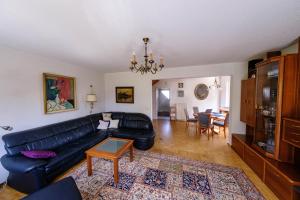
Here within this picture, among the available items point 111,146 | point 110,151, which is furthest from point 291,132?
point 111,146

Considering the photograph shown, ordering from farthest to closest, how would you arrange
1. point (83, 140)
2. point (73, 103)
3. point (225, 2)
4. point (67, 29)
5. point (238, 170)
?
1. point (73, 103)
2. point (83, 140)
3. point (238, 170)
4. point (67, 29)
5. point (225, 2)

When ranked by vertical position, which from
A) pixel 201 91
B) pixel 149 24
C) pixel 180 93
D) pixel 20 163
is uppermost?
pixel 149 24

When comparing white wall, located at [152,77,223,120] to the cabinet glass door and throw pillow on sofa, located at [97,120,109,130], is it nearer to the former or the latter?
the cabinet glass door

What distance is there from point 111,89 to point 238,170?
4417 millimetres

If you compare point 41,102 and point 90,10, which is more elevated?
point 90,10

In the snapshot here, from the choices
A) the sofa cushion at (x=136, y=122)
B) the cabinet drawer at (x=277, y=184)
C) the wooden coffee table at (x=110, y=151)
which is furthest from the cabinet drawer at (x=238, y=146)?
the wooden coffee table at (x=110, y=151)

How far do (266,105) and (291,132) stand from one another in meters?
0.69

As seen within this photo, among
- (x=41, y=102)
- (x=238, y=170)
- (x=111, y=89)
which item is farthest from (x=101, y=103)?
(x=238, y=170)

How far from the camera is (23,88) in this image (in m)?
2.44

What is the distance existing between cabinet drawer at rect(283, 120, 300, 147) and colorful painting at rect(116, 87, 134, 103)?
151 inches

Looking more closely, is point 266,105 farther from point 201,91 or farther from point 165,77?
point 201,91

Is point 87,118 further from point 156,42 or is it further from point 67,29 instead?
point 156,42

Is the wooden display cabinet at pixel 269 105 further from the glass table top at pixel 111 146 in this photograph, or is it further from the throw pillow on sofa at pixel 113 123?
the throw pillow on sofa at pixel 113 123

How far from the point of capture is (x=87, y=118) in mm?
3678
